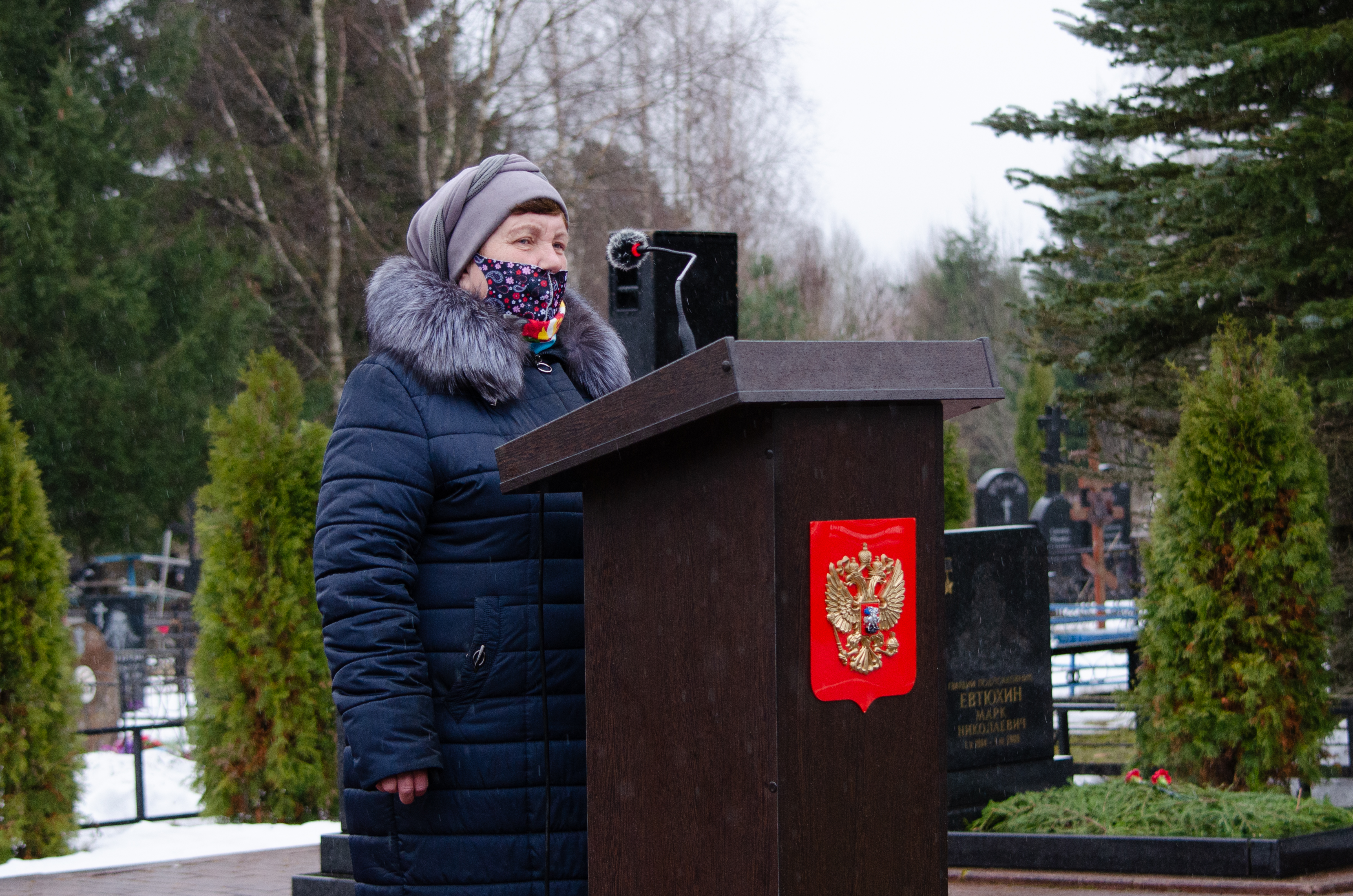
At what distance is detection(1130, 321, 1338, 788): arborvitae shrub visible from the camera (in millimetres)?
7180

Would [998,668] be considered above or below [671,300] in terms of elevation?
below

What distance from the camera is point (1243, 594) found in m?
7.31

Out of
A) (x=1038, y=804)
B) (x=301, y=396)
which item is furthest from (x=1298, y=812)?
(x=301, y=396)

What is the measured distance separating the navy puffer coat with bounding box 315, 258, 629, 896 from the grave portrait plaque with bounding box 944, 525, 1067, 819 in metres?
4.31

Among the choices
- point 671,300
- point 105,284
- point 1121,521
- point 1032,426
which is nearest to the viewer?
point 671,300

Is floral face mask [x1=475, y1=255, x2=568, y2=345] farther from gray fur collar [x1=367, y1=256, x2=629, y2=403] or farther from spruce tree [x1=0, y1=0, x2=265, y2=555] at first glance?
spruce tree [x1=0, y1=0, x2=265, y2=555]

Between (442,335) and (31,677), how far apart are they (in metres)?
5.76

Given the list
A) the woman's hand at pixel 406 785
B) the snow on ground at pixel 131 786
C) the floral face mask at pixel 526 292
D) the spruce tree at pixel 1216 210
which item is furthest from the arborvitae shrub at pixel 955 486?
the woman's hand at pixel 406 785

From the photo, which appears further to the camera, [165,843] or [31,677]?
[165,843]

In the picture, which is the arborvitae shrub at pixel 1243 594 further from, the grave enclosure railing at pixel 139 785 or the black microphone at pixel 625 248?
the grave enclosure railing at pixel 139 785

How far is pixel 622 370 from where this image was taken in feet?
9.43

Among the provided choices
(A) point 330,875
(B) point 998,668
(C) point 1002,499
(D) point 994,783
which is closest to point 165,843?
(A) point 330,875

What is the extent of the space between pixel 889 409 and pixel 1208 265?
27.7 feet

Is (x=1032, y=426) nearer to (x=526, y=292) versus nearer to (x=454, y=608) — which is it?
(x=526, y=292)
